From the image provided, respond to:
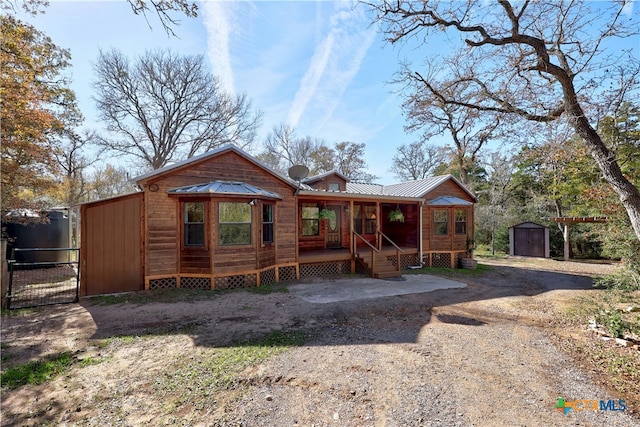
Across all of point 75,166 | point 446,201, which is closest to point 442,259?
point 446,201

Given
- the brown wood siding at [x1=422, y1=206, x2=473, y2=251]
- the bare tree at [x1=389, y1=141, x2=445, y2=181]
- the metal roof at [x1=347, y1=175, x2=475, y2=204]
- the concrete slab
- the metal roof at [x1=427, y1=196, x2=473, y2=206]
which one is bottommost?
the concrete slab

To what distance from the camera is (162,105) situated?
20188 millimetres

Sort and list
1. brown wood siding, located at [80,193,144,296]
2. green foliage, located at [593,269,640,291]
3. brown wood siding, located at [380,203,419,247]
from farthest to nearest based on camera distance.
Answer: brown wood siding, located at [380,203,419,247], brown wood siding, located at [80,193,144,296], green foliage, located at [593,269,640,291]

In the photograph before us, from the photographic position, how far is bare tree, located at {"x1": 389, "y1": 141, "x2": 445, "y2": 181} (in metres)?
31.1

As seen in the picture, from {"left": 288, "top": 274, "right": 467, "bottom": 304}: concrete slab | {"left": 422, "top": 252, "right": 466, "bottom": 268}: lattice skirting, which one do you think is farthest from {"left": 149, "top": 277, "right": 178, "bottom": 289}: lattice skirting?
{"left": 422, "top": 252, "right": 466, "bottom": 268}: lattice skirting

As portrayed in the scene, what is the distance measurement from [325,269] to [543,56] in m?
8.52

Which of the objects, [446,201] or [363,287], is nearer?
[363,287]

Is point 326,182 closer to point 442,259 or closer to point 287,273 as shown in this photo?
point 287,273

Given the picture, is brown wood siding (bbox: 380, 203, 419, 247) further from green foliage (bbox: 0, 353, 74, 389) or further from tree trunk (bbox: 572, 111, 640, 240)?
green foliage (bbox: 0, 353, 74, 389)

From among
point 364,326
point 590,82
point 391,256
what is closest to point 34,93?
point 364,326

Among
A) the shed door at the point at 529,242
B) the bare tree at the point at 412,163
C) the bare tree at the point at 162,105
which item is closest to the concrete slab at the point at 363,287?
the shed door at the point at 529,242

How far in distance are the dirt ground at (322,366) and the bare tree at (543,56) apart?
3.52 m

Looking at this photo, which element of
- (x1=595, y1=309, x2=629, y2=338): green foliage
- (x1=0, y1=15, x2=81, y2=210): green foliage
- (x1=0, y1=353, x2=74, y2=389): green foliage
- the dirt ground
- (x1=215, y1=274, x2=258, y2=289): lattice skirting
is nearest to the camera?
the dirt ground

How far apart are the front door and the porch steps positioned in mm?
2016
